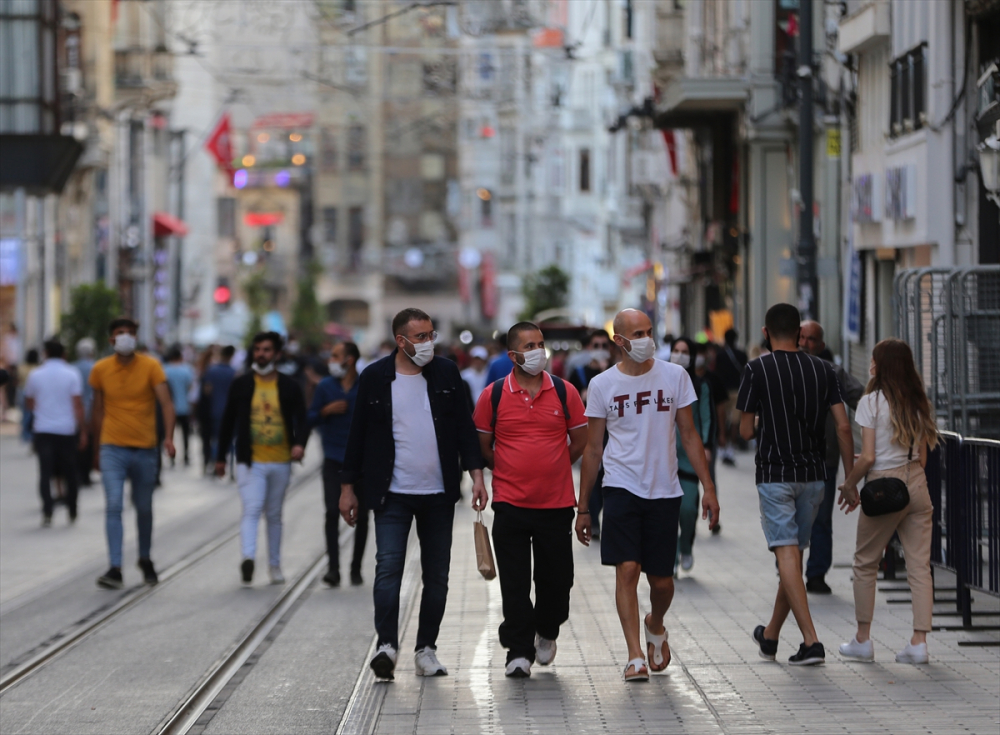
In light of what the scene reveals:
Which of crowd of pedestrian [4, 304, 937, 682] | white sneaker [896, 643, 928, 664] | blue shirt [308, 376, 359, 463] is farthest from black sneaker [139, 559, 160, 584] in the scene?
white sneaker [896, 643, 928, 664]

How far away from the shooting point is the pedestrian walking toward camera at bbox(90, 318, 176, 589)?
496 inches

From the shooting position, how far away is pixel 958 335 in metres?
11.7

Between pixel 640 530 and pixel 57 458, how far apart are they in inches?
427

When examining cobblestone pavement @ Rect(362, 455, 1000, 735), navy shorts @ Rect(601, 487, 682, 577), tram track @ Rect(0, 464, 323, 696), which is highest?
navy shorts @ Rect(601, 487, 682, 577)

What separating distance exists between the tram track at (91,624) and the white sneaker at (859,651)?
4285 mm

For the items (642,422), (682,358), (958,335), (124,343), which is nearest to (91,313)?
(124,343)

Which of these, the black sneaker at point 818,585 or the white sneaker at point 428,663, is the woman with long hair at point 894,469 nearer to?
the white sneaker at point 428,663

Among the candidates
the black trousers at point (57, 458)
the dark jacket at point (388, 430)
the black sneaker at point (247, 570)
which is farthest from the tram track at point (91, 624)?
the black trousers at point (57, 458)

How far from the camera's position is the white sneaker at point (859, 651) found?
29.2ft

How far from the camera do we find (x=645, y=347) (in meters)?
8.41

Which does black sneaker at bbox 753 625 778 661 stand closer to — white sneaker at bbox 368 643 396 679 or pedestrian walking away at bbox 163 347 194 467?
white sneaker at bbox 368 643 396 679

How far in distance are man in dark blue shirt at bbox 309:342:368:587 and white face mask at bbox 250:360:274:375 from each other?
17.7 inches

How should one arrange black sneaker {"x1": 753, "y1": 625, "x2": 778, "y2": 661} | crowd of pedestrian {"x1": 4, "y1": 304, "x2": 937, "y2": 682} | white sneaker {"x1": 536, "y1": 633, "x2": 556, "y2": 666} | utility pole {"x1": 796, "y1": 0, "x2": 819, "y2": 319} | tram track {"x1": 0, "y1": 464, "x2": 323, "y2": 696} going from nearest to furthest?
crowd of pedestrian {"x1": 4, "y1": 304, "x2": 937, "y2": 682}
white sneaker {"x1": 536, "y1": 633, "x2": 556, "y2": 666}
black sneaker {"x1": 753, "y1": 625, "x2": 778, "y2": 661}
tram track {"x1": 0, "y1": 464, "x2": 323, "y2": 696}
utility pole {"x1": 796, "y1": 0, "x2": 819, "y2": 319}

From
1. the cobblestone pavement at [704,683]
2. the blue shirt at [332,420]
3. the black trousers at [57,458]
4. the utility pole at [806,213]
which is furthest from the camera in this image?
the utility pole at [806,213]
